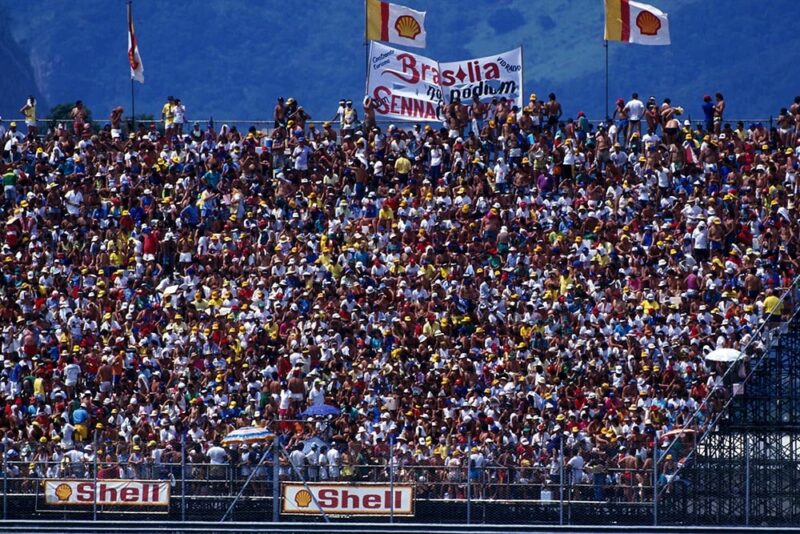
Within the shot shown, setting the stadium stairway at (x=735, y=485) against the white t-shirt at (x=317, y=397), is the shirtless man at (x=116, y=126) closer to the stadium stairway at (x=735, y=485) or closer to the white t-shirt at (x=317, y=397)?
the white t-shirt at (x=317, y=397)


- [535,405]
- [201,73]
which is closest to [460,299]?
[535,405]

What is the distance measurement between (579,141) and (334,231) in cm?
580

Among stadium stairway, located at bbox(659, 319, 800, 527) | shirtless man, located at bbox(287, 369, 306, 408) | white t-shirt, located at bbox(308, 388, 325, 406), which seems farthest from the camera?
shirtless man, located at bbox(287, 369, 306, 408)

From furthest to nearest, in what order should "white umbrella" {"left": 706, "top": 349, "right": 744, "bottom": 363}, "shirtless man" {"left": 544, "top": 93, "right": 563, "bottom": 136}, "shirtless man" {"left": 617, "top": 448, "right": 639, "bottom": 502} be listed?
1. "shirtless man" {"left": 544, "top": 93, "right": 563, "bottom": 136}
2. "white umbrella" {"left": 706, "top": 349, "right": 744, "bottom": 363}
3. "shirtless man" {"left": 617, "top": 448, "right": 639, "bottom": 502}

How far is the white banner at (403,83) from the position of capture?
150 feet

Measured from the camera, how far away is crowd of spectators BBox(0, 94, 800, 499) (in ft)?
112

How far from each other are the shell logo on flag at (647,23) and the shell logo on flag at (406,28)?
525 centimetres

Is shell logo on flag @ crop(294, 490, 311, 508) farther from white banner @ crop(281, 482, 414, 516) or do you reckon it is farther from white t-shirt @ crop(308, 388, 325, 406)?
white t-shirt @ crop(308, 388, 325, 406)

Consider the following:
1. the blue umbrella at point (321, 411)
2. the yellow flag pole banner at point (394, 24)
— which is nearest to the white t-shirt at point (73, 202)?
the yellow flag pole banner at point (394, 24)

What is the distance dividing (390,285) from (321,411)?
505 centimetres

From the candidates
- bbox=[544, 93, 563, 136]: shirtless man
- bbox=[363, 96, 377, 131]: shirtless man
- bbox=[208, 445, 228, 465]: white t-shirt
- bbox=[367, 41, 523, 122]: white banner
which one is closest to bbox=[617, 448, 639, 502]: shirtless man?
bbox=[208, 445, 228, 465]: white t-shirt

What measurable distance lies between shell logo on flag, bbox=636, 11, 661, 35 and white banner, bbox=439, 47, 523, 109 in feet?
10.2

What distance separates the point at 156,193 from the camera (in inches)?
1718

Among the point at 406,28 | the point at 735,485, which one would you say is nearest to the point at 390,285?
the point at 406,28
